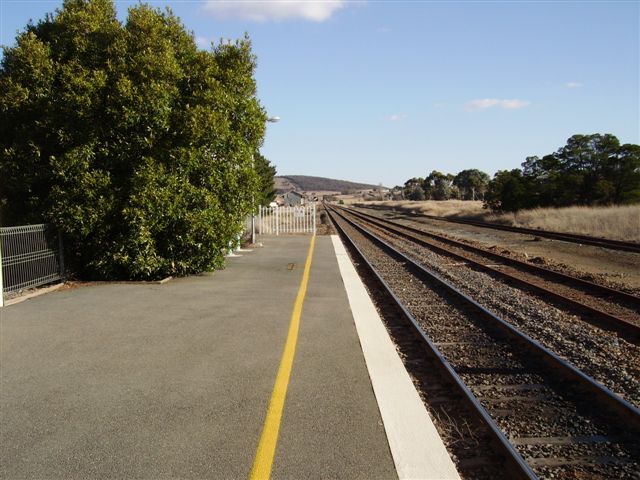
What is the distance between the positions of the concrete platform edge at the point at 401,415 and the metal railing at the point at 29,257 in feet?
21.6

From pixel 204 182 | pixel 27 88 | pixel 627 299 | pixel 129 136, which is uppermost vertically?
pixel 27 88

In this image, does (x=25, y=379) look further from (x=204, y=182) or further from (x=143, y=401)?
(x=204, y=182)

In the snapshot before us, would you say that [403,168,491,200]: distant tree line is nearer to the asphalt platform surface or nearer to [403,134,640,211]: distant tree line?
[403,134,640,211]: distant tree line

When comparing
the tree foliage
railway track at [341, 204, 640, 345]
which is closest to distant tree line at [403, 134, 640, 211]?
the tree foliage

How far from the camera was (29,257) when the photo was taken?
1048 cm

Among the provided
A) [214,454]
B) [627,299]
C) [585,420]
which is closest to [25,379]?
[214,454]

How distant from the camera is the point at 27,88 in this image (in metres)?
11.4

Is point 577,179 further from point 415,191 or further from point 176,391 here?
point 415,191

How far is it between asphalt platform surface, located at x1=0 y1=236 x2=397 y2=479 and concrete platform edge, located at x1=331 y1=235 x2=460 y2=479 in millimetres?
107

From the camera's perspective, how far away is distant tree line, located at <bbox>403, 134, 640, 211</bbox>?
137 ft

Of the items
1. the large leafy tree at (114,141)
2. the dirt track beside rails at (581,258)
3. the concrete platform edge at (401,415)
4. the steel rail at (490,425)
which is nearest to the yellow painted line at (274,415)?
the concrete platform edge at (401,415)

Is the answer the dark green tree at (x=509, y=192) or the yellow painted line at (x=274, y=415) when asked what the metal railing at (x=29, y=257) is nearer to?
the yellow painted line at (x=274, y=415)

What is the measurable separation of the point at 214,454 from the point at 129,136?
9215 millimetres

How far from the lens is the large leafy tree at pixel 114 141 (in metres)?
11.2
